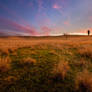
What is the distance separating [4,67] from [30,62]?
1342 millimetres

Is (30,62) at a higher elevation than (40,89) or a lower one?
higher

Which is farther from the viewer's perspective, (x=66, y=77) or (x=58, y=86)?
(x=66, y=77)

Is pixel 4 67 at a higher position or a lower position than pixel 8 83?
higher

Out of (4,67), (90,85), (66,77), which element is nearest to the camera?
(90,85)

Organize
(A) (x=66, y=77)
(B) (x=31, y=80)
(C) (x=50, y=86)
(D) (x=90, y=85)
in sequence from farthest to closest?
(A) (x=66, y=77), (B) (x=31, y=80), (C) (x=50, y=86), (D) (x=90, y=85)

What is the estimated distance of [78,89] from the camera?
7.42ft

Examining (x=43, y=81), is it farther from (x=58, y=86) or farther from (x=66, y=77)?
(x=66, y=77)

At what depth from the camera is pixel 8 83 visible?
2637mm

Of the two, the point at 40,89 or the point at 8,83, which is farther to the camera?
the point at 8,83

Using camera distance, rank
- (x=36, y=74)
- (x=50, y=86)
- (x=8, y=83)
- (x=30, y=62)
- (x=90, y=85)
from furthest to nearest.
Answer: (x=30, y=62) → (x=36, y=74) → (x=8, y=83) → (x=50, y=86) → (x=90, y=85)

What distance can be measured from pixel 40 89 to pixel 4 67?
2.19m

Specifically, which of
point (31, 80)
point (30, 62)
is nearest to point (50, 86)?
point (31, 80)

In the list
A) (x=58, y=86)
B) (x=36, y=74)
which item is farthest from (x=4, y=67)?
(x=58, y=86)

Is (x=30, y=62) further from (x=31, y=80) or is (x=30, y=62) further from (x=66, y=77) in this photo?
(x=66, y=77)
